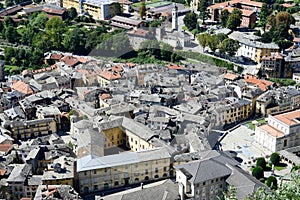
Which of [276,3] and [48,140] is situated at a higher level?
[276,3]

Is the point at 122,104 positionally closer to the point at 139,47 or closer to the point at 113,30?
the point at 139,47

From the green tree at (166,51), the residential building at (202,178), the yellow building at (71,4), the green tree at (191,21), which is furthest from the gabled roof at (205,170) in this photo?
the yellow building at (71,4)

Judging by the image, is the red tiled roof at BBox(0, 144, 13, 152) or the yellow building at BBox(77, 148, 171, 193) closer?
the yellow building at BBox(77, 148, 171, 193)

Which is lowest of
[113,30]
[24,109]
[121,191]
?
[121,191]

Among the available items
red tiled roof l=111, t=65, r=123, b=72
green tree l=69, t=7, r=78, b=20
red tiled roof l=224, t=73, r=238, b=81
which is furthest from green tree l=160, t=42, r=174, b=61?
green tree l=69, t=7, r=78, b=20

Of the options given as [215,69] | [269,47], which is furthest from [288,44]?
[215,69]

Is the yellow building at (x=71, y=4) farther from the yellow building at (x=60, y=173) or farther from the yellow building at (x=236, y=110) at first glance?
the yellow building at (x=60, y=173)

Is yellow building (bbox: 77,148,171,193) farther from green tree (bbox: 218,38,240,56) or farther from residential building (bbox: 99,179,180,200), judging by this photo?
green tree (bbox: 218,38,240,56)

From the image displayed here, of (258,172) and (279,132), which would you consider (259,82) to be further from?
(258,172)
